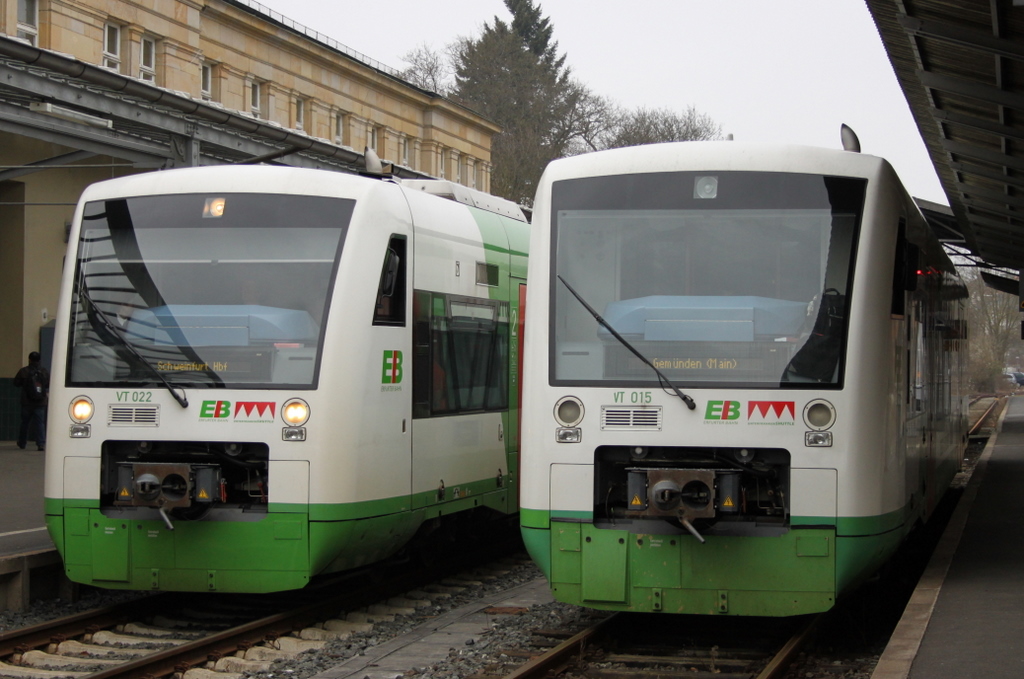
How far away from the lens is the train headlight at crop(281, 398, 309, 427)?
29.9 feet

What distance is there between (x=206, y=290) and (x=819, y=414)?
13.5 feet

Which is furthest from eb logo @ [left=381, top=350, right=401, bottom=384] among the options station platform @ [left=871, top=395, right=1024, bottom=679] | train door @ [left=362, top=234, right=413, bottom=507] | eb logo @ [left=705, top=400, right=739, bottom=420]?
station platform @ [left=871, top=395, right=1024, bottom=679]

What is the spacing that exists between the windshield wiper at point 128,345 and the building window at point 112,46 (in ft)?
69.9

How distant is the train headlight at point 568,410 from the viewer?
8375 mm

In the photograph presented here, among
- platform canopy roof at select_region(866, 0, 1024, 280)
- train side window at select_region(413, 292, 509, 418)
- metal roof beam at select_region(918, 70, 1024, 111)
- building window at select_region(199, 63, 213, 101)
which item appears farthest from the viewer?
building window at select_region(199, 63, 213, 101)

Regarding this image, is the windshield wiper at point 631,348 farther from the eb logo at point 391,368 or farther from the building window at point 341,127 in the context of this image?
the building window at point 341,127

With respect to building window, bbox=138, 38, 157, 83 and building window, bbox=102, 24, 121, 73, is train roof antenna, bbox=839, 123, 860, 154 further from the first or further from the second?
building window, bbox=138, 38, 157, 83

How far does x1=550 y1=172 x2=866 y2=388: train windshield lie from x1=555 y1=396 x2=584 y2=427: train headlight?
0.12 metres

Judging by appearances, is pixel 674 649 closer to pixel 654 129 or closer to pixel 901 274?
pixel 901 274

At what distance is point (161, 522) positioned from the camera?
9.26 metres

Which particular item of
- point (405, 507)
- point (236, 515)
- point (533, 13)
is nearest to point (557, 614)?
point (405, 507)

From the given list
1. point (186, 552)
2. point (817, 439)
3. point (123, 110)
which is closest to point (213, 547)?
point (186, 552)

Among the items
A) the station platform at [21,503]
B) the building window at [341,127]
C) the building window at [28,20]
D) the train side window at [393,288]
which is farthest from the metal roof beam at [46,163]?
the building window at [341,127]

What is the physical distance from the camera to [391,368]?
983 cm
